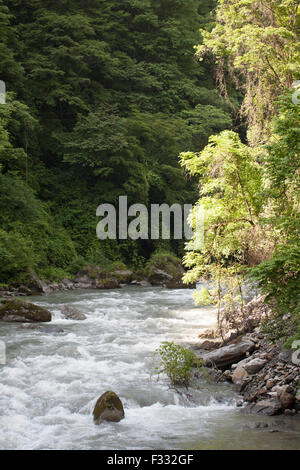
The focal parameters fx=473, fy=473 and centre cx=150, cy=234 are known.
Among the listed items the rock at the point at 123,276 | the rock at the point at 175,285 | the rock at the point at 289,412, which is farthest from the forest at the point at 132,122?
the rock at the point at 289,412

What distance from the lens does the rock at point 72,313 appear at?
1333 centimetres

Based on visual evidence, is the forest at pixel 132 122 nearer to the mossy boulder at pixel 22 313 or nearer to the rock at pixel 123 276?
the rock at pixel 123 276

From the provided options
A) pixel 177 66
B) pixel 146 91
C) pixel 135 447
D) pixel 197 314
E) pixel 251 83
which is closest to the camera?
pixel 135 447

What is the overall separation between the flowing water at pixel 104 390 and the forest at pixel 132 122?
2.23m

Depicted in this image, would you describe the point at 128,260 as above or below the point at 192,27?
below

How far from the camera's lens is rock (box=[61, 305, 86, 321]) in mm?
13328

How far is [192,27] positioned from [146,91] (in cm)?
816

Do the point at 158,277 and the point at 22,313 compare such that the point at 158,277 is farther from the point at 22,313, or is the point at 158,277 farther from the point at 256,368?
the point at 256,368

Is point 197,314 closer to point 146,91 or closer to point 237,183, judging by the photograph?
point 237,183

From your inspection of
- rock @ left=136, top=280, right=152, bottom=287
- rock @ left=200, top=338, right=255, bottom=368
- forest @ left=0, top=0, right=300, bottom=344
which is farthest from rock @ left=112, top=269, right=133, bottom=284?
rock @ left=200, top=338, right=255, bottom=368

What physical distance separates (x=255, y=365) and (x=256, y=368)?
53 millimetres

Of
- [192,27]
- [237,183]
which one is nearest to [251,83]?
[237,183]
